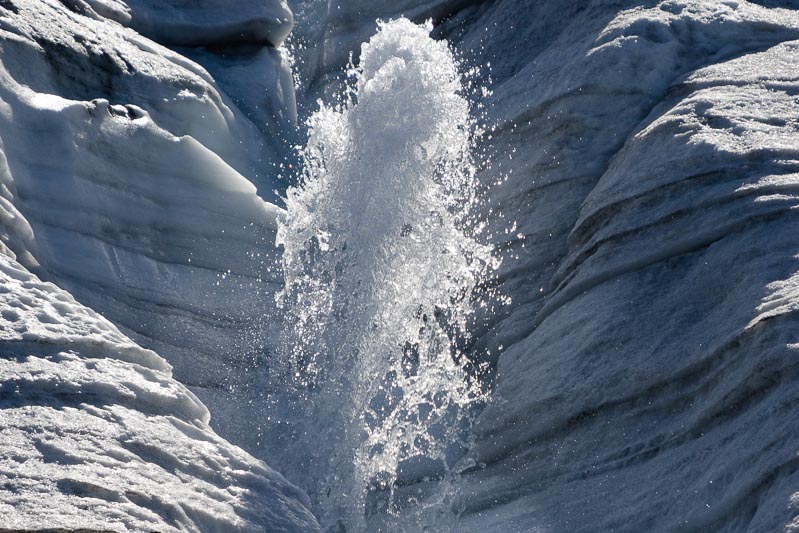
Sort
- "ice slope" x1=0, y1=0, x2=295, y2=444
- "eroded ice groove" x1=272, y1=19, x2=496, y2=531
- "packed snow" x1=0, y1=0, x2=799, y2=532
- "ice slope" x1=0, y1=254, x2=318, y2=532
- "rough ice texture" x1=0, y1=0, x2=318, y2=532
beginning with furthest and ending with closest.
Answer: "eroded ice groove" x1=272, y1=19, x2=496, y2=531
"ice slope" x1=0, y1=0, x2=295, y2=444
"packed snow" x1=0, y1=0, x2=799, y2=532
"rough ice texture" x1=0, y1=0, x2=318, y2=532
"ice slope" x1=0, y1=254, x2=318, y2=532

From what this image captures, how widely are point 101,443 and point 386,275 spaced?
2254mm

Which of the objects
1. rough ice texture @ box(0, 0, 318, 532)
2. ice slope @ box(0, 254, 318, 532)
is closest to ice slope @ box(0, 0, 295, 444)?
rough ice texture @ box(0, 0, 318, 532)

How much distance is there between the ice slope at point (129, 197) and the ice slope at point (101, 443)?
34.7 inches

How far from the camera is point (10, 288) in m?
3.26

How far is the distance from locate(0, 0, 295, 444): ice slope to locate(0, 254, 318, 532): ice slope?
88 centimetres

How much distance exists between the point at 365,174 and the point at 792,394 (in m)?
2.63

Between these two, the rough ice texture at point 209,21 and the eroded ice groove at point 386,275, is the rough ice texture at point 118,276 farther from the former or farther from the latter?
the rough ice texture at point 209,21

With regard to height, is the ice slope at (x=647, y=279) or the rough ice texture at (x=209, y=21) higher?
the rough ice texture at (x=209, y=21)

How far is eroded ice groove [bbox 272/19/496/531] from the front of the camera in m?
4.54

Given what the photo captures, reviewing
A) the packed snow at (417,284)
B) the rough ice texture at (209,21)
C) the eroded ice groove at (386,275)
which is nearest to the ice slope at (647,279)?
the packed snow at (417,284)

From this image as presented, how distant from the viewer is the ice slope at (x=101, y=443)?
2703 millimetres

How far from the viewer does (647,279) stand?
4035 mm

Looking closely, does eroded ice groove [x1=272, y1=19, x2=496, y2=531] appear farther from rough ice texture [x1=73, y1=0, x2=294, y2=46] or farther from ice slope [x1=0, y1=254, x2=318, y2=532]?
rough ice texture [x1=73, y1=0, x2=294, y2=46]

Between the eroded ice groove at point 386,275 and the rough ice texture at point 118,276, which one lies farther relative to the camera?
the eroded ice groove at point 386,275
